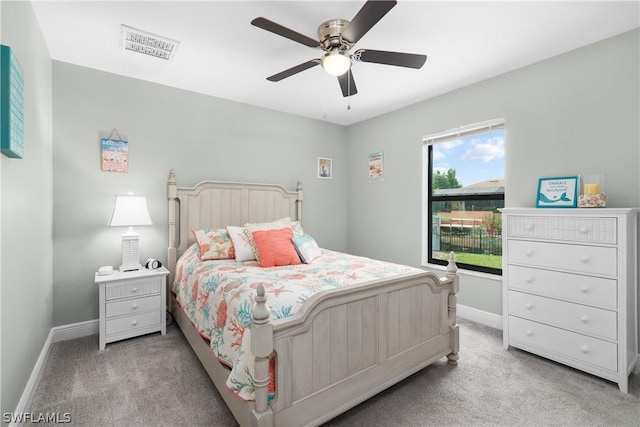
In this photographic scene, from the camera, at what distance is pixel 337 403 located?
165cm

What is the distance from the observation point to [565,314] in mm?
2256

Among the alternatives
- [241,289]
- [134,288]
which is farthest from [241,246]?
[241,289]

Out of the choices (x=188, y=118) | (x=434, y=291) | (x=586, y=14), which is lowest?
(x=434, y=291)

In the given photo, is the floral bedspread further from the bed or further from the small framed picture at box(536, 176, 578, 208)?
the small framed picture at box(536, 176, 578, 208)

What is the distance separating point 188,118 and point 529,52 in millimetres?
3298

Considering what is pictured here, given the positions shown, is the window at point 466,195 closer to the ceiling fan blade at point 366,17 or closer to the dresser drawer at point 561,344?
the dresser drawer at point 561,344

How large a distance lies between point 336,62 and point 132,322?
2704mm

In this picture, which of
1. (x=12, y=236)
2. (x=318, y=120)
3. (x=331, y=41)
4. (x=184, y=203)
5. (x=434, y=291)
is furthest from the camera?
(x=318, y=120)

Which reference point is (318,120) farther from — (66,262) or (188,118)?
(66,262)

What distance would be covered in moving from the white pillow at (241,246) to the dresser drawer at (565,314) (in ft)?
7.64

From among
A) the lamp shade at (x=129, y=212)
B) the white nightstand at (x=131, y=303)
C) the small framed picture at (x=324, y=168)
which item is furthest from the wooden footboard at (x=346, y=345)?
the small framed picture at (x=324, y=168)

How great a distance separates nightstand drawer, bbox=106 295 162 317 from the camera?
2561 millimetres

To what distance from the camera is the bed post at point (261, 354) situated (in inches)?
52.4

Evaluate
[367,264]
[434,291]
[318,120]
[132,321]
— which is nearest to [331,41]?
[367,264]
